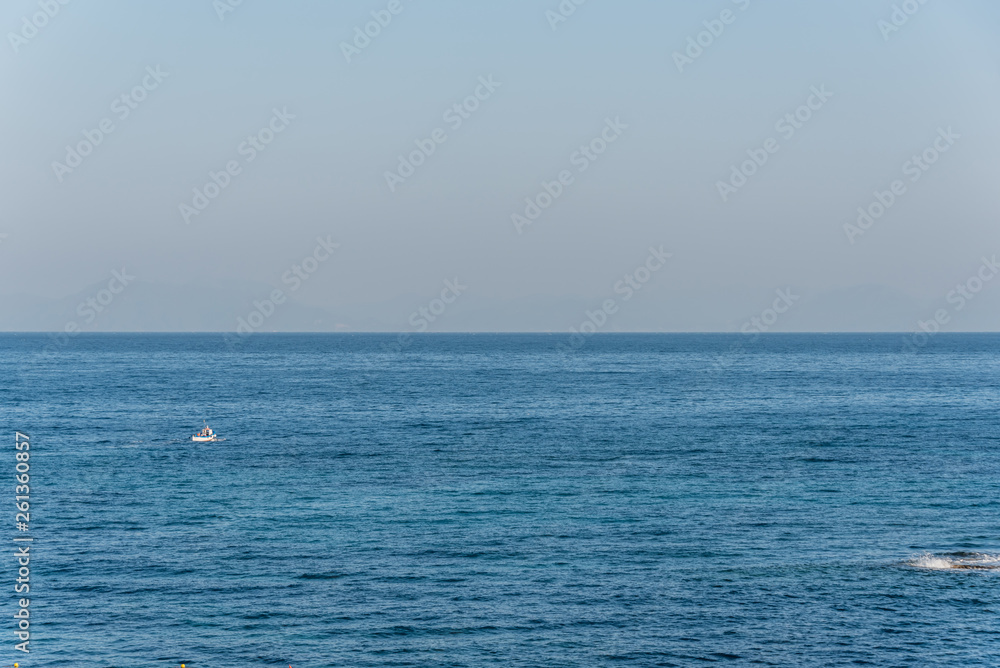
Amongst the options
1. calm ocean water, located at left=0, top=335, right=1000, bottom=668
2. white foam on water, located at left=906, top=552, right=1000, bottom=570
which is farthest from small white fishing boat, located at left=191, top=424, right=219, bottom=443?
white foam on water, located at left=906, top=552, right=1000, bottom=570

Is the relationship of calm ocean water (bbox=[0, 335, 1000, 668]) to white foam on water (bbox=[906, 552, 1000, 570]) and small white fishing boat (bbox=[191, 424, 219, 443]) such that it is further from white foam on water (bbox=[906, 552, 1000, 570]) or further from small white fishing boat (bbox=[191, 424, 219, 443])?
small white fishing boat (bbox=[191, 424, 219, 443])

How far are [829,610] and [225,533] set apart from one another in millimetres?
35888

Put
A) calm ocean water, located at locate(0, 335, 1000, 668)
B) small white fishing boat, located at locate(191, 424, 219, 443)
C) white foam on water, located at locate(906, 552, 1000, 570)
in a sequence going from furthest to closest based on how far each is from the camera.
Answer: small white fishing boat, located at locate(191, 424, 219, 443) → white foam on water, located at locate(906, 552, 1000, 570) → calm ocean water, located at locate(0, 335, 1000, 668)

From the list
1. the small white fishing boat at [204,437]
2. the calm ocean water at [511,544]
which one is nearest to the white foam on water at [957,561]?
the calm ocean water at [511,544]

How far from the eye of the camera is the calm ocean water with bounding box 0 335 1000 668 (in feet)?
135

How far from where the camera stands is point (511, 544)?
5562 centimetres

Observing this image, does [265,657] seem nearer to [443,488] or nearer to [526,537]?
[526,537]

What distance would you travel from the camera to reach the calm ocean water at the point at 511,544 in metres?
41.1

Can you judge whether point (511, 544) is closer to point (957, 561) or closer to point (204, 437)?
point (957, 561)

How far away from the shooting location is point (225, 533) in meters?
58.2

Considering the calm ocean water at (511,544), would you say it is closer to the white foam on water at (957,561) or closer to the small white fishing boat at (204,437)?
the white foam on water at (957,561)

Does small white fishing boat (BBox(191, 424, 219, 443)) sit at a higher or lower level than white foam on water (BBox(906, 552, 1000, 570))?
higher

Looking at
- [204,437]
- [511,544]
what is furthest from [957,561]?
[204,437]

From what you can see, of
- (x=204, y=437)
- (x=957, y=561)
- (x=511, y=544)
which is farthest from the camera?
(x=204, y=437)
